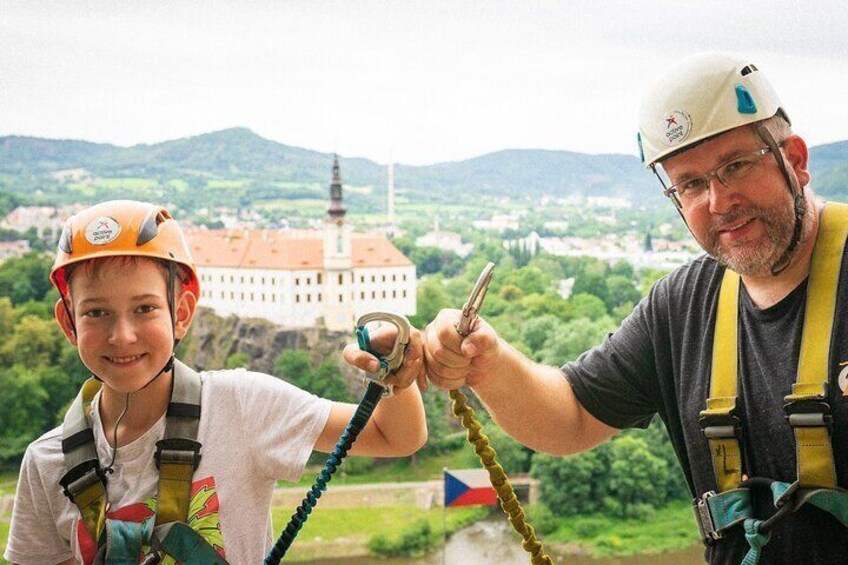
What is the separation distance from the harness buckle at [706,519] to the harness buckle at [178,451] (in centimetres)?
67

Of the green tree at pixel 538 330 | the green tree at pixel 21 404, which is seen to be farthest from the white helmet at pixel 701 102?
the green tree at pixel 538 330

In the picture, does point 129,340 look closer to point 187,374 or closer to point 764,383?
point 187,374

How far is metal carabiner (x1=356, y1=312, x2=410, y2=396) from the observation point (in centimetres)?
114

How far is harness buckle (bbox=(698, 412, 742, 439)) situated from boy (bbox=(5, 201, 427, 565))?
0.38m

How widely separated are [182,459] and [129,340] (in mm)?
168

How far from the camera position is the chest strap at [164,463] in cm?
122

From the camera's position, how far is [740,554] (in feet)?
4.13

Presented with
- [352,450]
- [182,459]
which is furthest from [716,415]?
[182,459]

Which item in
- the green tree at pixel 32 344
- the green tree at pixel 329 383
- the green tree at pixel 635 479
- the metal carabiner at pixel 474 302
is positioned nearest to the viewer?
the metal carabiner at pixel 474 302

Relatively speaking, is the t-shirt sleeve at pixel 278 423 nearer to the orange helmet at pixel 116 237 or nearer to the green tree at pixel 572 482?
the orange helmet at pixel 116 237

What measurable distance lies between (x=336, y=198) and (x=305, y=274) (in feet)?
10.8

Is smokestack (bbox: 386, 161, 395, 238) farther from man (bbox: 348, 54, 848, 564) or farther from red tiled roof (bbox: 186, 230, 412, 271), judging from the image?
man (bbox: 348, 54, 848, 564)

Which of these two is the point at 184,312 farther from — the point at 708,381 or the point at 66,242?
the point at 708,381

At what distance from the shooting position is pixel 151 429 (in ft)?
4.21
